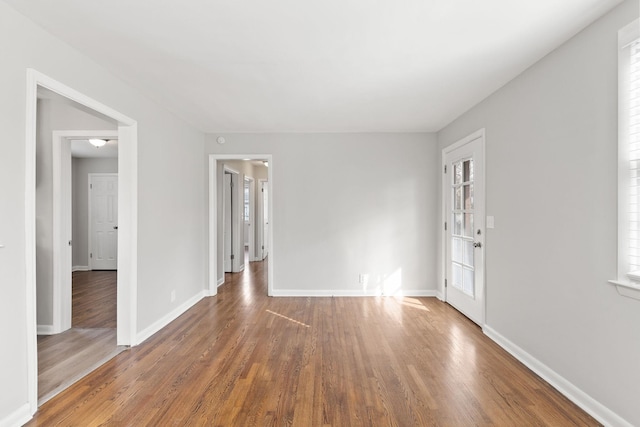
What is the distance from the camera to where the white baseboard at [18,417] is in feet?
6.19

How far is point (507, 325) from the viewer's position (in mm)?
3098

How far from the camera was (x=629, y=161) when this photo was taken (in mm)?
1893

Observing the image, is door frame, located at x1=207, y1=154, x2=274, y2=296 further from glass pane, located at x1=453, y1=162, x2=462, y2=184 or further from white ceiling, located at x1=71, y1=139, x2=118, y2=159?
glass pane, located at x1=453, y1=162, x2=462, y2=184

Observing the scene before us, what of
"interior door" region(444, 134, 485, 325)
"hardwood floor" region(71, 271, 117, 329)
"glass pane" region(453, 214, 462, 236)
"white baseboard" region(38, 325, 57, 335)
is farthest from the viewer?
"glass pane" region(453, 214, 462, 236)

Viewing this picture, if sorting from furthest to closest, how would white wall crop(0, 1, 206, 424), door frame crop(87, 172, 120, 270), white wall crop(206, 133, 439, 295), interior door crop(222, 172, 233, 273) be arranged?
door frame crop(87, 172, 120, 270), interior door crop(222, 172, 233, 273), white wall crop(206, 133, 439, 295), white wall crop(0, 1, 206, 424)

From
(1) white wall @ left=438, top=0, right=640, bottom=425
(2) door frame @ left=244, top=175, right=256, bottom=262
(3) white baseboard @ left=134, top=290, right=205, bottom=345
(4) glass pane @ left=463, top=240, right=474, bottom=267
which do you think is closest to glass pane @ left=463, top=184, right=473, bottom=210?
(4) glass pane @ left=463, top=240, right=474, bottom=267

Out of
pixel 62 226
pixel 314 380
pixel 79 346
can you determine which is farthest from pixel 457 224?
pixel 62 226

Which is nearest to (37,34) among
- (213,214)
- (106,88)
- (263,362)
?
(106,88)

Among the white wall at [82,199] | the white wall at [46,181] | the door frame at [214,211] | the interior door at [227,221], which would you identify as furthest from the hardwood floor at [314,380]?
the white wall at [82,199]

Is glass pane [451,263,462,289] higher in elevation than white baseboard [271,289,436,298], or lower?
higher

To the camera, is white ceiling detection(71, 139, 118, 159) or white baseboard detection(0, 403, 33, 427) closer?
white baseboard detection(0, 403, 33, 427)

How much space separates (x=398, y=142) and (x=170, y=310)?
3.84 metres

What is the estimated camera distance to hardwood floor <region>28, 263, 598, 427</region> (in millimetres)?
2078

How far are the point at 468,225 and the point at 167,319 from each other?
371 centimetres
